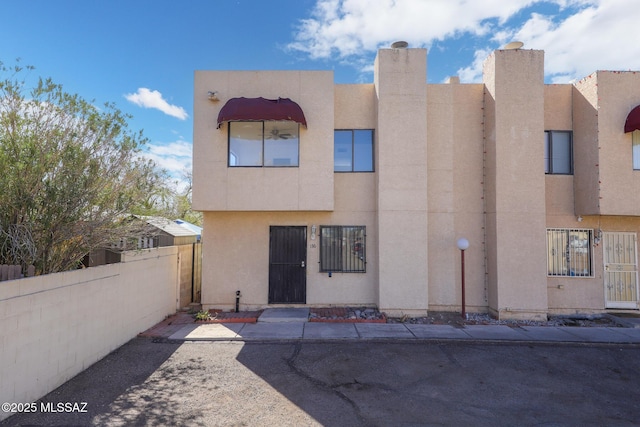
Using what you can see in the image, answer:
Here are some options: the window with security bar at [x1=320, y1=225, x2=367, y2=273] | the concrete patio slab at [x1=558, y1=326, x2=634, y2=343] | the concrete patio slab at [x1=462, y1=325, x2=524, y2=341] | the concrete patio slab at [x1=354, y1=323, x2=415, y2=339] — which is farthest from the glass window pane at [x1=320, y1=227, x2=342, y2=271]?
the concrete patio slab at [x1=558, y1=326, x2=634, y2=343]

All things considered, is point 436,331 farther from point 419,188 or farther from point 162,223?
point 162,223

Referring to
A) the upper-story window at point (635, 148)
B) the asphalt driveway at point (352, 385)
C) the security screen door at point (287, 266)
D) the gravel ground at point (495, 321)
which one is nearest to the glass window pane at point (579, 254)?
the gravel ground at point (495, 321)

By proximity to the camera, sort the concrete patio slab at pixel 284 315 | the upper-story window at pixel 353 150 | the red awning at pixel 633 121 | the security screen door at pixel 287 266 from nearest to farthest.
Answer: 1. the red awning at pixel 633 121
2. the concrete patio slab at pixel 284 315
3. the security screen door at pixel 287 266
4. the upper-story window at pixel 353 150

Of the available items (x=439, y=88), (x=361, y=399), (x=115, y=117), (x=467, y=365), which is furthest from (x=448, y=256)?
(x=115, y=117)

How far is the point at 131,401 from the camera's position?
4.49 meters

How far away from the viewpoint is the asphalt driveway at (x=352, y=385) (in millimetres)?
4172

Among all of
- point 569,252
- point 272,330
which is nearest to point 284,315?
point 272,330

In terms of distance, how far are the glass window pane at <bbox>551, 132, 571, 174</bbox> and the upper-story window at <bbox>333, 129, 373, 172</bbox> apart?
5230mm

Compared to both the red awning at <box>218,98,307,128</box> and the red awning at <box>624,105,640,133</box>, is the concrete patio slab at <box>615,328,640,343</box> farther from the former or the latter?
the red awning at <box>218,98,307,128</box>

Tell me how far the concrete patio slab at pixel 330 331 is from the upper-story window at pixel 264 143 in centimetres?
429

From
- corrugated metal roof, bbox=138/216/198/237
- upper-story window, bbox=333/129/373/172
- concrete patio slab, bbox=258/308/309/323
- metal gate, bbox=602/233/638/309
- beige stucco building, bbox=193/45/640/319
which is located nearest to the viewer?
corrugated metal roof, bbox=138/216/198/237

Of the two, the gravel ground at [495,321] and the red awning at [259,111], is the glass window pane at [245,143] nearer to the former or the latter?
the red awning at [259,111]

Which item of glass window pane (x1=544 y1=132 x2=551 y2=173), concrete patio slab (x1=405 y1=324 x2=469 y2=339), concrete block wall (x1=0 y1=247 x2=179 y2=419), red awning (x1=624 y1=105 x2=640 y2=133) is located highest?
red awning (x1=624 y1=105 x2=640 y2=133)

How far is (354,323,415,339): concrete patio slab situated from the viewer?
7219 mm
